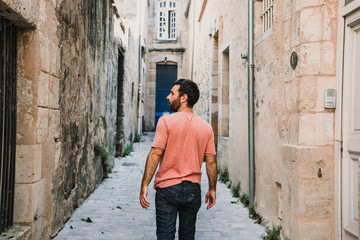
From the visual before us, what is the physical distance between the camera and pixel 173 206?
246 centimetres

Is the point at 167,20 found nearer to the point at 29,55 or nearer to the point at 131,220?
the point at 131,220

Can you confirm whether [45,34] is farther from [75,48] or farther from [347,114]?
[347,114]

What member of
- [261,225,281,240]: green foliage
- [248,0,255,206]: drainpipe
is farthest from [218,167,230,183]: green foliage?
[261,225,281,240]: green foliage

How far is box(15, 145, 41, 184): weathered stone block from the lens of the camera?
3.05 meters

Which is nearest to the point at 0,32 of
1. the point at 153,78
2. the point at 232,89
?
the point at 232,89

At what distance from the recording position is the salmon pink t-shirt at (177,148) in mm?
2471

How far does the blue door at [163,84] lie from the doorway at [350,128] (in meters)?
18.0

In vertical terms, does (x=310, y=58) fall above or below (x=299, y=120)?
above

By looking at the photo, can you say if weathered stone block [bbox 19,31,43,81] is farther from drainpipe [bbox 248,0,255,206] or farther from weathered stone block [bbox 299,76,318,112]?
drainpipe [bbox 248,0,255,206]

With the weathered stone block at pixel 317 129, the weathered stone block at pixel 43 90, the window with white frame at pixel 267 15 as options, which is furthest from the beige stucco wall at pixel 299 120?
the weathered stone block at pixel 43 90

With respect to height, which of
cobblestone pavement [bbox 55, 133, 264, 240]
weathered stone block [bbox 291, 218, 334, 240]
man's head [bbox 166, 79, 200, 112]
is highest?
man's head [bbox 166, 79, 200, 112]

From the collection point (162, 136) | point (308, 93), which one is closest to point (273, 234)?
point (308, 93)

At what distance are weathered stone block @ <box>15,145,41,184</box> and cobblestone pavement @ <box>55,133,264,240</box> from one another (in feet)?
3.28

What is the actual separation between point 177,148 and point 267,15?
3013 millimetres
